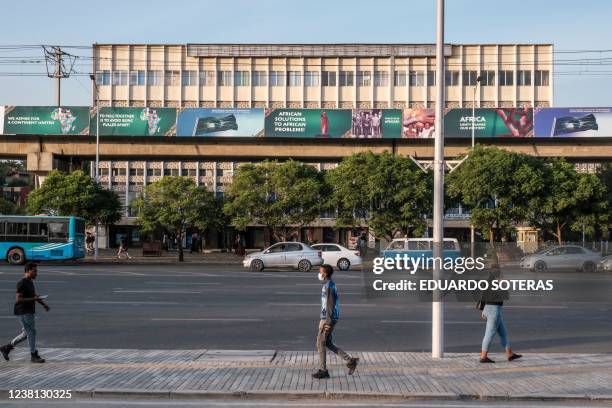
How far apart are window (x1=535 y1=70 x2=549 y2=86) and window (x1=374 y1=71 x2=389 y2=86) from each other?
16801 mm

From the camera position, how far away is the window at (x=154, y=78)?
80.1 metres

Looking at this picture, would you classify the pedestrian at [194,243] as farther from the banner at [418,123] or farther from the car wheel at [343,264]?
the car wheel at [343,264]

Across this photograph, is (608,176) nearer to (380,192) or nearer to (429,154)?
(429,154)

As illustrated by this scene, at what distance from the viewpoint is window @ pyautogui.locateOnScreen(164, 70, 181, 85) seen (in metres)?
79.9

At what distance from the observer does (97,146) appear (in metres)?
43.3

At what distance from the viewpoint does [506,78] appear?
7725 centimetres

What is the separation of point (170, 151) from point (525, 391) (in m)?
37.0

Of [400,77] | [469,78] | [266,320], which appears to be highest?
[400,77]

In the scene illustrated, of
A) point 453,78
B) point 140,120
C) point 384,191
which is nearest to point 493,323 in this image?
point 384,191

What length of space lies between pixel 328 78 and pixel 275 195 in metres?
37.8

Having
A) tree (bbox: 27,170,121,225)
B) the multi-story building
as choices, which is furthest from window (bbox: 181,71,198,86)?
tree (bbox: 27,170,121,225)

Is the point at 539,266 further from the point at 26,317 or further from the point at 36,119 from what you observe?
the point at 36,119

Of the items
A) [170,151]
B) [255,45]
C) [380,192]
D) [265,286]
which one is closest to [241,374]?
[265,286]

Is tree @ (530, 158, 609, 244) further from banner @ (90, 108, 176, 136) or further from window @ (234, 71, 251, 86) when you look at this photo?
window @ (234, 71, 251, 86)
